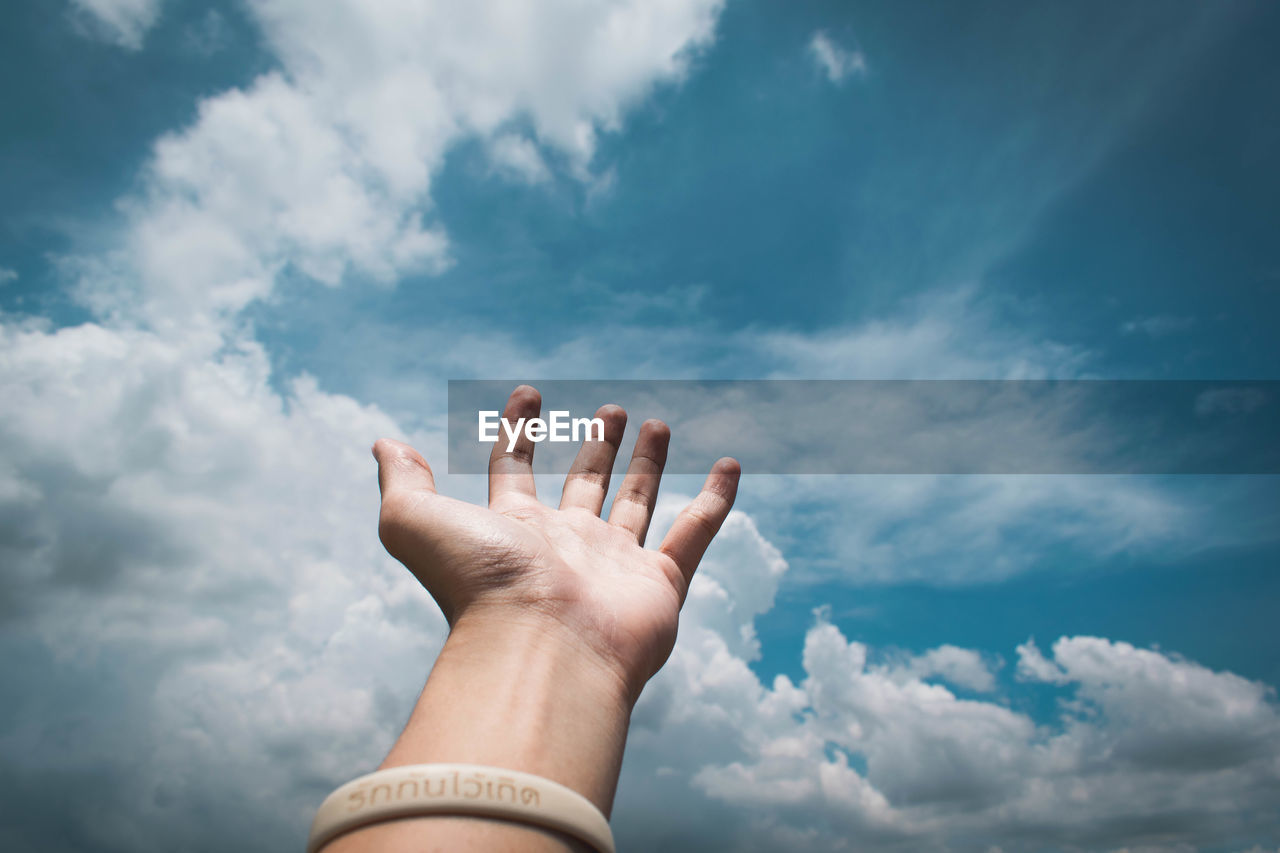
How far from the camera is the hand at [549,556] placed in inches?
212

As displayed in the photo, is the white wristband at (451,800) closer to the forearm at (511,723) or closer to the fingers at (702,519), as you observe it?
the forearm at (511,723)

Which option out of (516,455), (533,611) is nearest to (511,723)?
(533,611)

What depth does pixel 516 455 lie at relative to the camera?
834 cm

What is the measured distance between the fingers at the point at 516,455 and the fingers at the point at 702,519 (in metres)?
1.82

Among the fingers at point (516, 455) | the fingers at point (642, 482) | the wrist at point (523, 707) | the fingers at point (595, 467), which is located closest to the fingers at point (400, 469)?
the fingers at point (516, 455)

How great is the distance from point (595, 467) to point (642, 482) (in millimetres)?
663

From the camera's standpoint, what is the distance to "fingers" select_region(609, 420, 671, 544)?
8.38 metres

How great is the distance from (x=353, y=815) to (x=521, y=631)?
189cm

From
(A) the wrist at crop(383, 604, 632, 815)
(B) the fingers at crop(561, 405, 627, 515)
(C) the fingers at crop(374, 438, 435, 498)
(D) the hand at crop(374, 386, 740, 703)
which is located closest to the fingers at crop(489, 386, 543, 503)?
(D) the hand at crop(374, 386, 740, 703)

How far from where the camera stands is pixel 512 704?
4148 millimetres

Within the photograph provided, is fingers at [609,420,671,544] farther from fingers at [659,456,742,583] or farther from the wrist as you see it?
the wrist

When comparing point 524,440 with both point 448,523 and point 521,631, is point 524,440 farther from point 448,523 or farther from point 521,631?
point 521,631

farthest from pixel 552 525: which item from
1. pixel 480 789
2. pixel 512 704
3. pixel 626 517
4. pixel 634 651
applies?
pixel 480 789

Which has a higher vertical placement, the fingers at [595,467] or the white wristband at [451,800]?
the fingers at [595,467]
